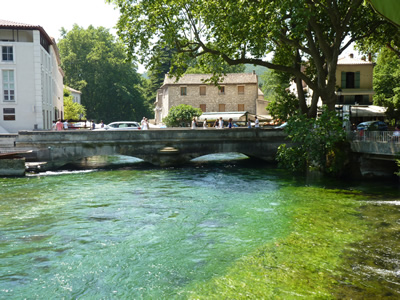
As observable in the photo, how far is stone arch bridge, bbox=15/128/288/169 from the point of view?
85.3ft

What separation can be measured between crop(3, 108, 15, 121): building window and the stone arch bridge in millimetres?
9493

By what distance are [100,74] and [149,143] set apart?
158 feet

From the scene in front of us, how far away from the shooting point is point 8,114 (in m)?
34.1

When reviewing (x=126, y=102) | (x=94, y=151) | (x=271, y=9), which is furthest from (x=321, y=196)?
(x=126, y=102)

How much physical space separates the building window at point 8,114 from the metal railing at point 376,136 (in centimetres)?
2647

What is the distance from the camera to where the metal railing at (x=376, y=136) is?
1850cm

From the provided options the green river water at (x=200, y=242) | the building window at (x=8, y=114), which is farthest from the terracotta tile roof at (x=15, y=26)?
the green river water at (x=200, y=242)

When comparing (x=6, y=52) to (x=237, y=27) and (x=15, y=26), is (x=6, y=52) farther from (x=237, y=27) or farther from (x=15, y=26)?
(x=237, y=27)

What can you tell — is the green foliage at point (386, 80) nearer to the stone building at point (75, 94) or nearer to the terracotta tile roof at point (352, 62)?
the terracotta tile roof at point (352, 62)

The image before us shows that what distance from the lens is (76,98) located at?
7500 centimetres

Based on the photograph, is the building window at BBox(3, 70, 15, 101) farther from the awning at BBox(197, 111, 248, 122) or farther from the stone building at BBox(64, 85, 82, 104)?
the stone building at BBox(64, 85, 82, 104)

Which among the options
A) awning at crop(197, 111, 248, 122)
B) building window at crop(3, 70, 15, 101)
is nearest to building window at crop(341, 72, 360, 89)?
awning at crop(197, 111, 248, 122)

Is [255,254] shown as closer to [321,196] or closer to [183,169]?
[321,196]

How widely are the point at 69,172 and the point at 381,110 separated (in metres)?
24.4
